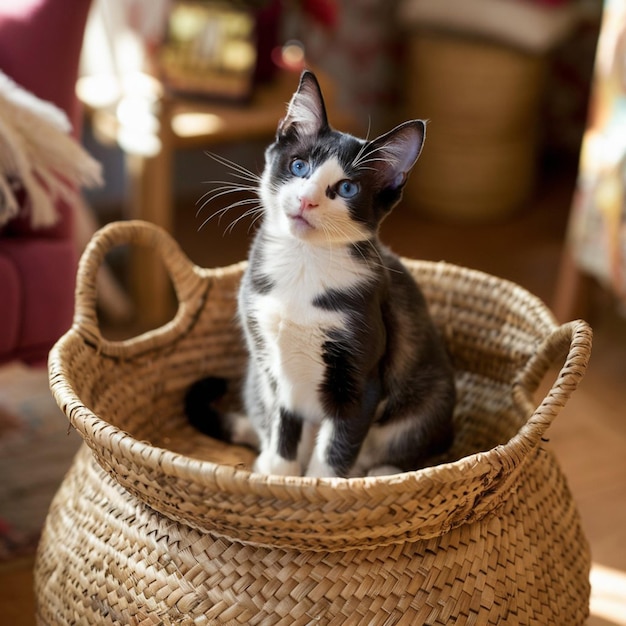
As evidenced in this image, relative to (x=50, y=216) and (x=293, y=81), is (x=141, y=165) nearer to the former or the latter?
(x=293, y=81)

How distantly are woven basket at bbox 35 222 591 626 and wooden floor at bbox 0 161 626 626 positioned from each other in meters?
0.28

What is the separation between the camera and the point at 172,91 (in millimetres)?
2062

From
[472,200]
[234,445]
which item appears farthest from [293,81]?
[234,445]

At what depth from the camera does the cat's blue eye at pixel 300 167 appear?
1.05 metres

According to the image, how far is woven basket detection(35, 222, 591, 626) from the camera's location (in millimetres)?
917

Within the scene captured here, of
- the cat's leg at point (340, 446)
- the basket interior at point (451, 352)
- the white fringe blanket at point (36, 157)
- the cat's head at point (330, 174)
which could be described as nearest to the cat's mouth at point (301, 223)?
the cat's head at point (330, 174)

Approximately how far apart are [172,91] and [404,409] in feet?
3.76

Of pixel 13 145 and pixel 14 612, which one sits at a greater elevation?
pixel 13 145

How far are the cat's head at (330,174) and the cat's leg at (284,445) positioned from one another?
269 mm

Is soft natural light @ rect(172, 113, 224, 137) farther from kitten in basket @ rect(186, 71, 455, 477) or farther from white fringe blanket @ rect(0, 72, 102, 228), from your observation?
kitten in basket @ rect(186, 71, 455, 477)

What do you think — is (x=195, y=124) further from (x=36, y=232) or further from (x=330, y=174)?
(x=330, y=174)

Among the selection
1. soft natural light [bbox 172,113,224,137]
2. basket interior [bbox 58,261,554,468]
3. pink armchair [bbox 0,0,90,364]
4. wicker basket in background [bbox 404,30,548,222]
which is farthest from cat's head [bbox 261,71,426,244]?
wicker basket in background [bbox 404,30,548,222]

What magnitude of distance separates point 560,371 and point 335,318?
10.9 inches

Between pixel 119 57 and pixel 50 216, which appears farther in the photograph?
pixel 119 57
